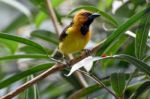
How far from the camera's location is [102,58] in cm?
113

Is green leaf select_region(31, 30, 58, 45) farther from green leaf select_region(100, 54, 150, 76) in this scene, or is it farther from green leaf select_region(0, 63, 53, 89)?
green leaf select_region(100, 54, 150, 76)

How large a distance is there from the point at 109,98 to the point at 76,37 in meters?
0.36

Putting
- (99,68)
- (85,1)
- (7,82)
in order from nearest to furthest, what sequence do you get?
(7,82), (99,68), (85,1)

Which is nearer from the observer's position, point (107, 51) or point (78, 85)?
point (107, 51)

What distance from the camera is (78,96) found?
1525 millimetres

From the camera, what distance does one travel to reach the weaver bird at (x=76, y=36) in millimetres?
1739

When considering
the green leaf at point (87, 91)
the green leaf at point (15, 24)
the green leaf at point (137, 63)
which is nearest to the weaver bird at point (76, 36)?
the green leaf at point (87, 91)

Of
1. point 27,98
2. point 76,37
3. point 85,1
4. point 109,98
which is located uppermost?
point 85,1

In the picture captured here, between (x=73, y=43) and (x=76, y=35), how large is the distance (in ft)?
0.19

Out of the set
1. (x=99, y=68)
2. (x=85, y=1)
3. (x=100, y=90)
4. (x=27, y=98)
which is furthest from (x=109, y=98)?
(x=85, y=1)

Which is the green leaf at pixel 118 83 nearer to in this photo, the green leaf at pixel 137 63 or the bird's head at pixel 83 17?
the green leaf at pixel 137 63

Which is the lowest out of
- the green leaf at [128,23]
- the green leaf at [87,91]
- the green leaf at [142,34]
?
the green leaf at [87,91]

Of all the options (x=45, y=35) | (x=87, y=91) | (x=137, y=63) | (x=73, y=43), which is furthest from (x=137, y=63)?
(x=45, y=35)

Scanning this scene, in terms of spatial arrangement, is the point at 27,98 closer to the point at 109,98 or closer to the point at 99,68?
the point at 109,98
